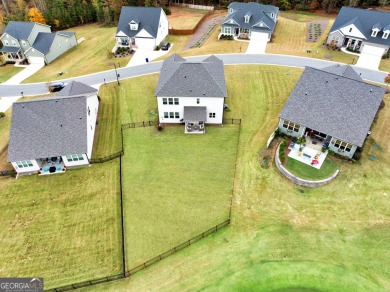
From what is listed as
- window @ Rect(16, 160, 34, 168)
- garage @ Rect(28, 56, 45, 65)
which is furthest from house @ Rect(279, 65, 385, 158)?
garage @ Rect(28, 56, 45, 65)

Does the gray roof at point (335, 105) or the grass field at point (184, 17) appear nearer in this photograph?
the gray roof at point (335, 105)

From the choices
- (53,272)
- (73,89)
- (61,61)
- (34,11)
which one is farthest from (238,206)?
(34,11)

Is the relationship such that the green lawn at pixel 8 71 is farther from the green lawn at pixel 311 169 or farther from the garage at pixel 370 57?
the garage at pixel 370 57

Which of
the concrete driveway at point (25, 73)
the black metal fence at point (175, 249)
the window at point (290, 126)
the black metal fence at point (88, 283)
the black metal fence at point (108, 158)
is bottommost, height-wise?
the black metal fence at point (88, 283)

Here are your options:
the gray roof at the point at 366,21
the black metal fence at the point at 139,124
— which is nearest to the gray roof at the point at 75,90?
the black metal fence at the point at 139,124

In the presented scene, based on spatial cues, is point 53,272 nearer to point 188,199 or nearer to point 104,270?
point 104,270

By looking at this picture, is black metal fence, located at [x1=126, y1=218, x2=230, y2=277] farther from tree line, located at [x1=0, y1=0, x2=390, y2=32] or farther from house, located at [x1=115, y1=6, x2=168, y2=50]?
tree line, located at [x1=0, y1=0, x2=390, y2=32]
